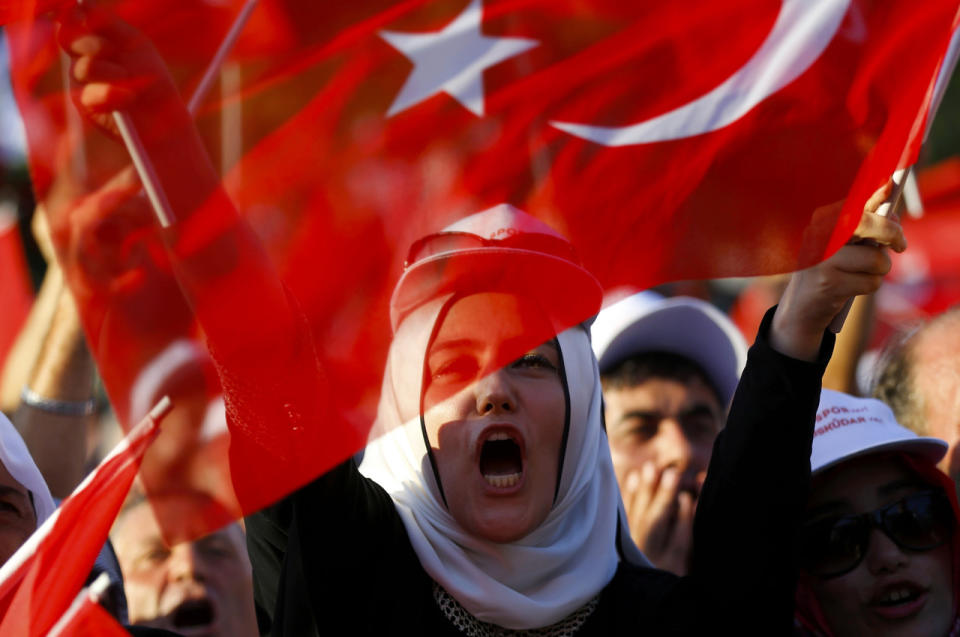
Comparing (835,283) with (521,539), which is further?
(521,539)

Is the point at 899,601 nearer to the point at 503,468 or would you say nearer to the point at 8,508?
the point at 503,468

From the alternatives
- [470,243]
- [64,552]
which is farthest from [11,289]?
[470,243]

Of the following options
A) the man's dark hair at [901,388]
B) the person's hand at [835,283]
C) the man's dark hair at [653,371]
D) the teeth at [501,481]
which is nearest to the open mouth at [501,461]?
the teeth at [501,481]

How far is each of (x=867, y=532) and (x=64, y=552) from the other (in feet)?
4.26

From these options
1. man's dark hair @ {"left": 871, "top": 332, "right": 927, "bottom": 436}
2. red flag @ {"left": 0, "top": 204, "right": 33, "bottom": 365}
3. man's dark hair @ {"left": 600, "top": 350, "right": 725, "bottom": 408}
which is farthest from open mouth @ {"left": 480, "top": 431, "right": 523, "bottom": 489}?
red flag @ {"left": 0, "top": 204, "right": 33, "bottom": 365}

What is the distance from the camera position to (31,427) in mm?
2900

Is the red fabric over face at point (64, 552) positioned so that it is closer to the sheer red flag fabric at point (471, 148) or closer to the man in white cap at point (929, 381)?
the sheer red flag fabric at point (471, 148)

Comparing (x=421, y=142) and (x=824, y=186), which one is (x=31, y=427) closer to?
(x=421, y=142)

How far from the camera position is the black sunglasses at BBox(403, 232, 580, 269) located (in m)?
2.17

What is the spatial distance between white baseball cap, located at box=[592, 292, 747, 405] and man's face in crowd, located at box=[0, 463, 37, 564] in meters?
1.33

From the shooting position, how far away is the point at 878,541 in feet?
7.77

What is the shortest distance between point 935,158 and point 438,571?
10.3 m

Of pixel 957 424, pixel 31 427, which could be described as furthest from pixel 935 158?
pixel 31 427

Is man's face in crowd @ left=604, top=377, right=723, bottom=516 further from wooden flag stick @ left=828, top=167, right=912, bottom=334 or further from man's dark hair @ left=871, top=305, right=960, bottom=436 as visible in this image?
wooden flag stick @ left=828, top=167, right=912, bottom=334
